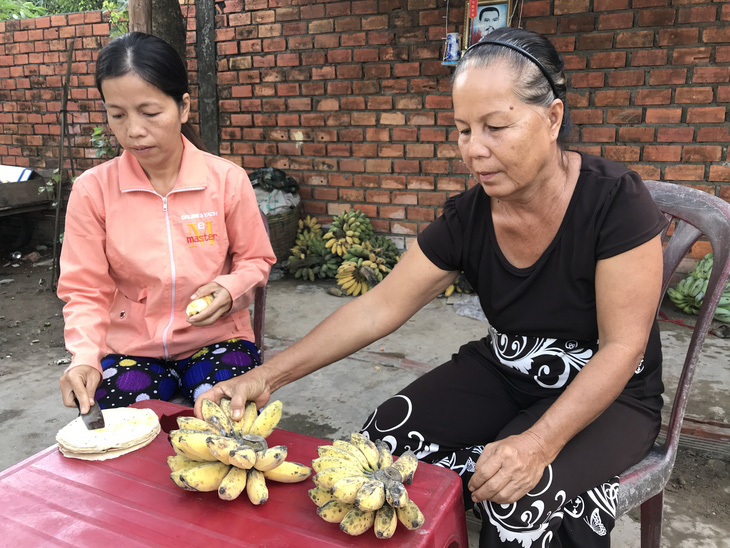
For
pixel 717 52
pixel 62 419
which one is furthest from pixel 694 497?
pixel 717 52

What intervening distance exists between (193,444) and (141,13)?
11.0ft

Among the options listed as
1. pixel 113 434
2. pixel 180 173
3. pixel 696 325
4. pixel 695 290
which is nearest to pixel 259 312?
pixel 180 173

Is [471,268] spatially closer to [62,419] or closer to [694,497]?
[694,497]

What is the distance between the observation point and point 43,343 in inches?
161

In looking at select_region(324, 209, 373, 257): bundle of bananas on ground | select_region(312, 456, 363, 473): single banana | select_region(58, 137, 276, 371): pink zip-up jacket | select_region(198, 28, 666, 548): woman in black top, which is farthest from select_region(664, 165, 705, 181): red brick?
select_region(312, 456, 363, 473): single banana

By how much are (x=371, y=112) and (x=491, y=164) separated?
3.95 meters

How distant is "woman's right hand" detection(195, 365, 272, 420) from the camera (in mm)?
1438

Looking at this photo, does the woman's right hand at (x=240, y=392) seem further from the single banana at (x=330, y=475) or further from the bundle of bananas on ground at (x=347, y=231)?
the bundle of bananas on ground at (x=347, y=231)

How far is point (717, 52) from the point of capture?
13.3 ft

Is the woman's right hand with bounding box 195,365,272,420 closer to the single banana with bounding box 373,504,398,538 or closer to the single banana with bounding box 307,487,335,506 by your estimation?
the single banana with bounding box 307,487,335,506

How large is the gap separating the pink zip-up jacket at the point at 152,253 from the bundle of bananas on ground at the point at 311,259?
3.15 m

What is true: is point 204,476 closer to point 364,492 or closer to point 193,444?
point 193,444

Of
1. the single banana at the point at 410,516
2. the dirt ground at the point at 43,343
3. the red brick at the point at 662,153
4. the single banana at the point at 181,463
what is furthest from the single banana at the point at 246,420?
the red brick at the point at 662,153

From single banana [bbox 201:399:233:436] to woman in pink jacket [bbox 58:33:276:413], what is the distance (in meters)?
0.48
